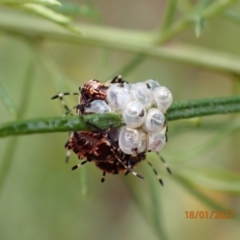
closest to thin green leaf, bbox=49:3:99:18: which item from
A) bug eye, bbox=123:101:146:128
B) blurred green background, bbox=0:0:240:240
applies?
bug eye, bbox=123:101:146:128

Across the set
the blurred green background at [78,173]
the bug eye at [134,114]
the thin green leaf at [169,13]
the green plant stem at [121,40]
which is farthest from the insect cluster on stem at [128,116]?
the blurred green background at [78,173]

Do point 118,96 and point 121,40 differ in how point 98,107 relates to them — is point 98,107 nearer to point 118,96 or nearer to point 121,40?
point 118,96

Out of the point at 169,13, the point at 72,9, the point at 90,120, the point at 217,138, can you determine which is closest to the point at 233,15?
the point at 169,13

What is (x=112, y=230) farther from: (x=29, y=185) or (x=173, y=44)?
(x=173, y=44)

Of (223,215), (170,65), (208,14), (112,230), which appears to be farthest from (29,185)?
(208,14)

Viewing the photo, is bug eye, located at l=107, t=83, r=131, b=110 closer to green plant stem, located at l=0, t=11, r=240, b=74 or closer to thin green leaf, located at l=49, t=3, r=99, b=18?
thin green leaf, located at l=49, t=3, r=99, b=18

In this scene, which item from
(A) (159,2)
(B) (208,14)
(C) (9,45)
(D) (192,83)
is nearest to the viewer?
(B) (208,14)

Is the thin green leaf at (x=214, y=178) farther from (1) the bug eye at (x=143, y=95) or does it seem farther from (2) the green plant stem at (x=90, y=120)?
(1) the bug eye at (x=143, y=95)
